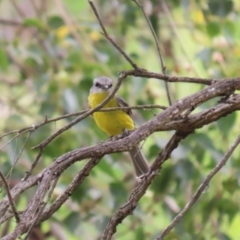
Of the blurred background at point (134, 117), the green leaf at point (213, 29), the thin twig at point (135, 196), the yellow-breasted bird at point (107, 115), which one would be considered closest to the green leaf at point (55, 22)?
the blurred background at point (134, 117)

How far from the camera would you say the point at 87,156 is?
69.9 inches

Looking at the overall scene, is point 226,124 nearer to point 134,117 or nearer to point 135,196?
point 134,117

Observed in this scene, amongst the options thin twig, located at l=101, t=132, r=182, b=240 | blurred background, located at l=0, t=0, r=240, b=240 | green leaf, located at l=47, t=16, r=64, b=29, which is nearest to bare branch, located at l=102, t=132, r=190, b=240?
thin twig, located at l=101, t=132, r=182, b=240

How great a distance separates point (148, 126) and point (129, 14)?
2882mm

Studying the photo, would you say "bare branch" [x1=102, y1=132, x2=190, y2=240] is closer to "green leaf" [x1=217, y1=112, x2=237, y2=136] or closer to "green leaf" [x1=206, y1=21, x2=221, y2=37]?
"green leaf" [x1=217, y1=112, x2=237, y2=136]

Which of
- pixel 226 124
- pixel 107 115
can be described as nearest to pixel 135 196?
pixel 226 124

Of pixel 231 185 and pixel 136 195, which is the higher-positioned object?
pixel 231 185

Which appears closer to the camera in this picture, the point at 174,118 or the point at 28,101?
the point at 174,118

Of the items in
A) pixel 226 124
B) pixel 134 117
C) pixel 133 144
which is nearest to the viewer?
pixel 133 144

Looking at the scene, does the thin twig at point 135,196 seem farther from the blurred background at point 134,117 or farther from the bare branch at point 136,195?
the blurred background at point 134,117

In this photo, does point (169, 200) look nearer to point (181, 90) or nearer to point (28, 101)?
point (181, 90)

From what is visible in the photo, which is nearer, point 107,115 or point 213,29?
point 107,115

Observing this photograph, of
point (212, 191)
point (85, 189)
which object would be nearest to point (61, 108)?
point (85, 189)

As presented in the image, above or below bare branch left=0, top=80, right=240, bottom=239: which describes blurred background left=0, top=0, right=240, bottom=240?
above
